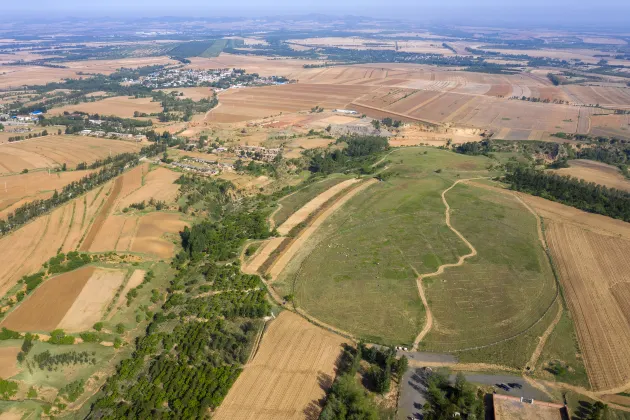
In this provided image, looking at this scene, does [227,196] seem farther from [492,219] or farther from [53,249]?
[492,219]

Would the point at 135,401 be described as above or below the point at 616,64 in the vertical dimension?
below

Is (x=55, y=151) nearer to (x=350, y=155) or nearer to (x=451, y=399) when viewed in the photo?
(x=350, y=155)

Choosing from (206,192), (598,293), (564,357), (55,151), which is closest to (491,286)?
(598,293)

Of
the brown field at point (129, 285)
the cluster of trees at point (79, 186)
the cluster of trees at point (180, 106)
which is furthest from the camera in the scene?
the cluster of trees at point (180, 106)

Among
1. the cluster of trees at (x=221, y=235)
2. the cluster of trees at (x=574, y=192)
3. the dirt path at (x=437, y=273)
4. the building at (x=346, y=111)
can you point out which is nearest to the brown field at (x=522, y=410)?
the dirt path at (x=437, y=273)

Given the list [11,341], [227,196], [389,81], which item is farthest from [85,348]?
[389,81]

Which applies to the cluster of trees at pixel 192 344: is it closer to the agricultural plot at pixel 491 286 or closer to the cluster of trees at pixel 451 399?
the cluster of trees at pixel 451 399
